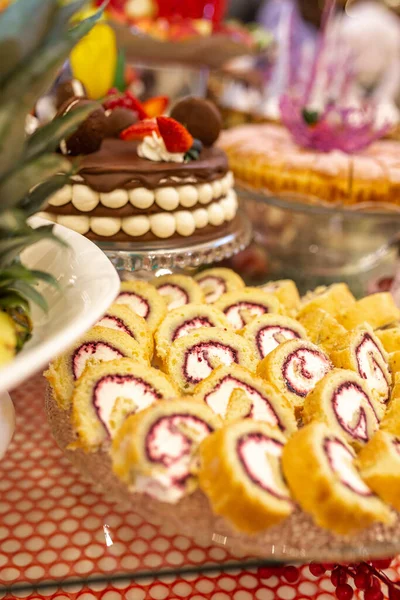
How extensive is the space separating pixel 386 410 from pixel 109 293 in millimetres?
605

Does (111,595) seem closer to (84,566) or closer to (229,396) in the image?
(84,566)

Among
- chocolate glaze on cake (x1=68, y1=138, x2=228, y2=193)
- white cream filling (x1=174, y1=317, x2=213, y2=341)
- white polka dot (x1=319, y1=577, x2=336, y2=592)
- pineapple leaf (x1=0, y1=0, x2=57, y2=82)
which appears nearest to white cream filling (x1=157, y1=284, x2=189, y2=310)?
white cream filling (x1=174, y1=317, x2=213, y2=341)

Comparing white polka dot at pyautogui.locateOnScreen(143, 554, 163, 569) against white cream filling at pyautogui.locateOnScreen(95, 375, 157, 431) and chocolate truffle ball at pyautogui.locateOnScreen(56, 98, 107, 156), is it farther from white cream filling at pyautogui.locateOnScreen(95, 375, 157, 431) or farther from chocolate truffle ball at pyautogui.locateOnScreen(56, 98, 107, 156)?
chocolate truffle ball at pyautogui.locateOnScreen(56, 98, 107, 156)

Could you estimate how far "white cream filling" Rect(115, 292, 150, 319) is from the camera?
132cm

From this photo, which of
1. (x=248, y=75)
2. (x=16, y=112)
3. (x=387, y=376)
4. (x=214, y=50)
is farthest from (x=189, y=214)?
(x=248, y=75)

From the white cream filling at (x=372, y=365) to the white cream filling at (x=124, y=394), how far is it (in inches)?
17.9

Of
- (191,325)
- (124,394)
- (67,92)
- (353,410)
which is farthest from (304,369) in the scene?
(67,92)

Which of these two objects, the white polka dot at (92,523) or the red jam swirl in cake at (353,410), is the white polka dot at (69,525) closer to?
the white polka dot at (92,523)

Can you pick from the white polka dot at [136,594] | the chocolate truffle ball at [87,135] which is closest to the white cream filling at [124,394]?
the white polka dot at [136,594]

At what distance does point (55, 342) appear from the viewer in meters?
0.72

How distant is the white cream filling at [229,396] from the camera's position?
1.00 meters

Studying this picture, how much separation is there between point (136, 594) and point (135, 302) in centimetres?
62

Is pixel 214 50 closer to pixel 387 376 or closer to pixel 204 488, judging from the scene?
pixel 387 376

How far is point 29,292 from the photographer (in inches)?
33.3
